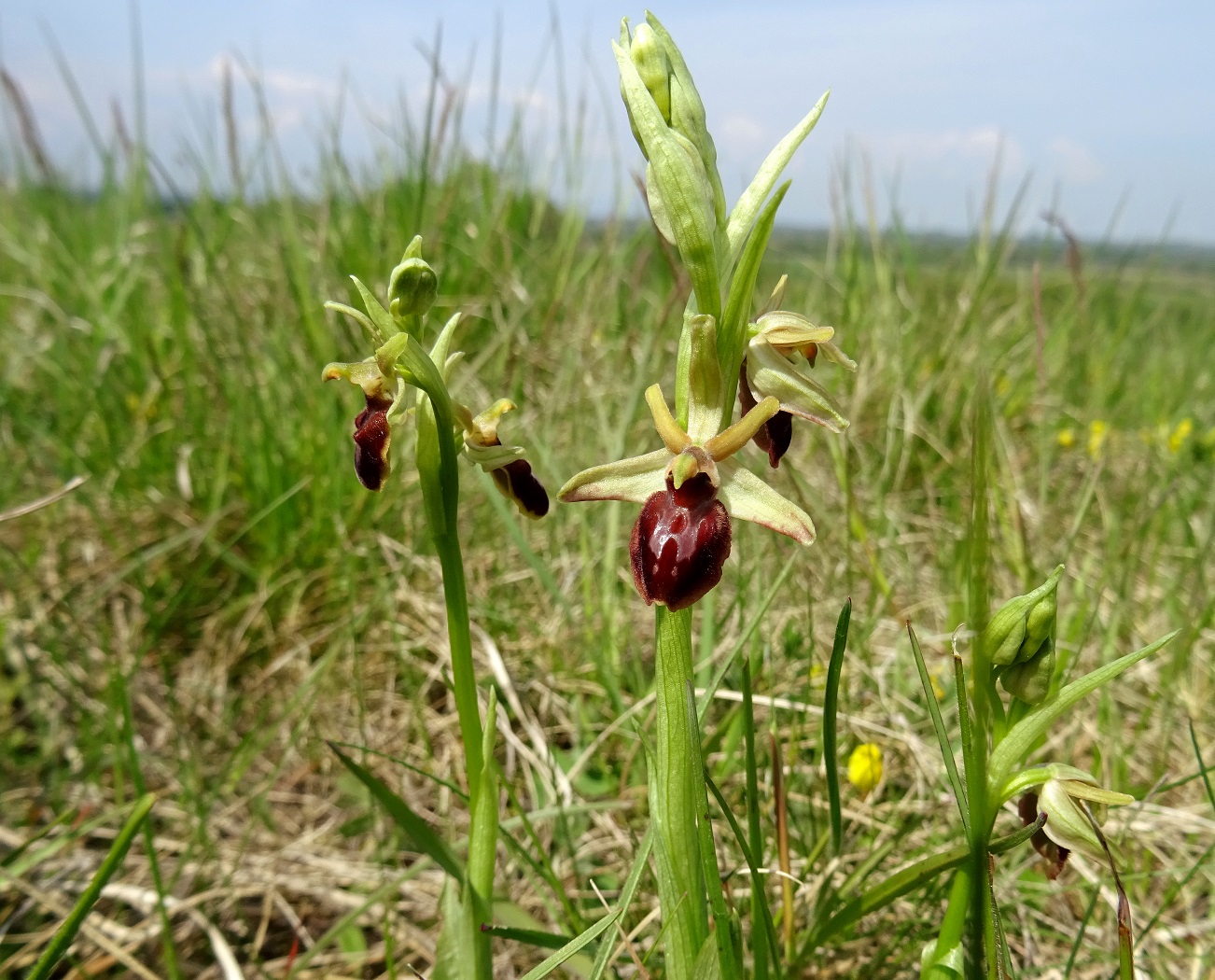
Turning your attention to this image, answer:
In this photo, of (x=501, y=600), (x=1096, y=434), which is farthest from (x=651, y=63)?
(x=1096, y=434)

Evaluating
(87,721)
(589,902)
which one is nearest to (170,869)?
(87,721)

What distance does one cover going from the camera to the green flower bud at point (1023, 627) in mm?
901

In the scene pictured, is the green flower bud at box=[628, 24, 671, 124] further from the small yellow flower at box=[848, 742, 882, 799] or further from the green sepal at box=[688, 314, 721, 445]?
the small yellow flower at box=[848, 742, 882, 799]

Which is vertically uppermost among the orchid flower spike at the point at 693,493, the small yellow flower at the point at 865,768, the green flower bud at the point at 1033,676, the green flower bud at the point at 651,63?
the green flower bud at the point at 651,63

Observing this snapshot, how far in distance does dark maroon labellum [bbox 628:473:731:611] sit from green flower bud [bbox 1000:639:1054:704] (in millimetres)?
317

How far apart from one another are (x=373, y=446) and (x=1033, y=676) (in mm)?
743

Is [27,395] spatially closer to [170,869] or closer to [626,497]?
[170,869]

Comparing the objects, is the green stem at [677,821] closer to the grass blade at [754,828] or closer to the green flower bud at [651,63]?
the grass blade at [754,828]

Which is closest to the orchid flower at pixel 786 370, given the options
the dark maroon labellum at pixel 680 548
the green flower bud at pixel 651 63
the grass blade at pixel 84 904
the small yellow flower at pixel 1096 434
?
the dark maroon labellum at pixel 680 548

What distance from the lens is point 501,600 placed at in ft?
6.98

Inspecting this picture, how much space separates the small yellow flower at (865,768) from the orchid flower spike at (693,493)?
681 millimetres

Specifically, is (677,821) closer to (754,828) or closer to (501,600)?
(754,828)

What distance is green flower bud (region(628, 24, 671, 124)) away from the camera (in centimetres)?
97

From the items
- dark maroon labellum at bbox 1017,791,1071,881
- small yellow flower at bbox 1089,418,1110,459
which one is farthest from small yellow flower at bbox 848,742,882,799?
small yellow flower at bbox 1089,418,1110,459
